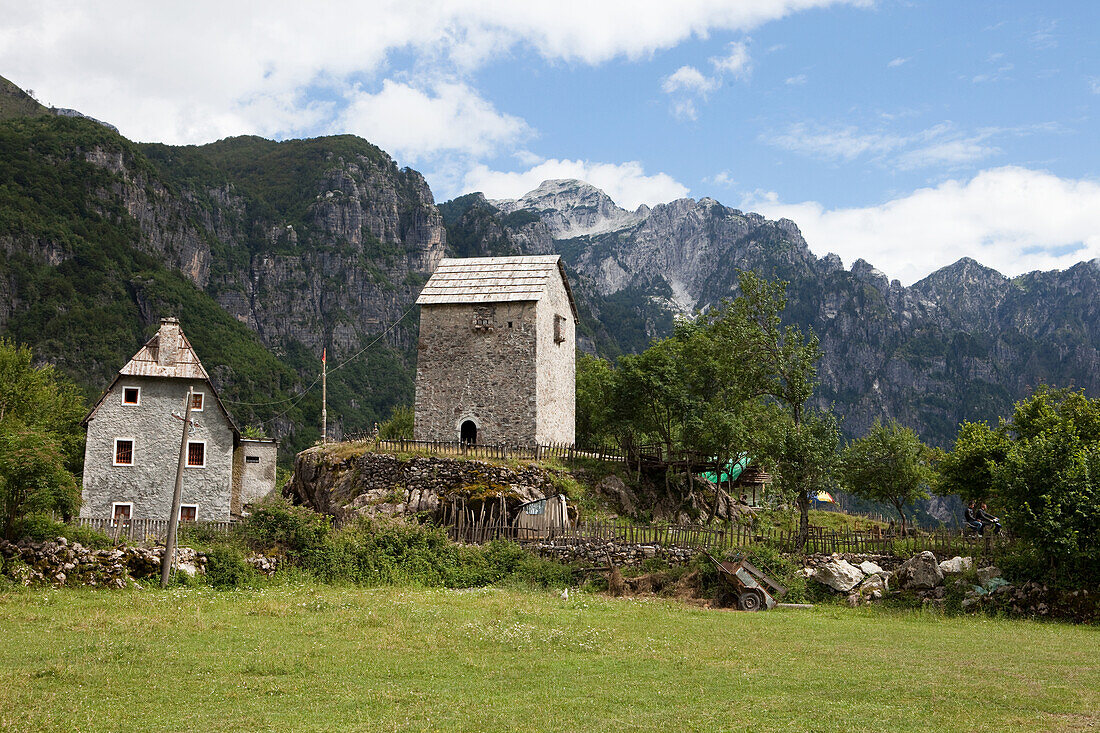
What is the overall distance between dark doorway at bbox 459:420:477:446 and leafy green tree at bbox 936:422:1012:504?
22.4 m

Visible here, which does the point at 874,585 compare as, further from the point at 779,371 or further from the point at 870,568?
the point at 779,371

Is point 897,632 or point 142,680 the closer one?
point 142,680

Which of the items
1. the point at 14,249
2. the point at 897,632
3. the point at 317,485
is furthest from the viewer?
the point at 14,249

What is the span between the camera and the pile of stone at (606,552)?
29.5 metres

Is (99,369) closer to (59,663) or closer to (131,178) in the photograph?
(131,178)

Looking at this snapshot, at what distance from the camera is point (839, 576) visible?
1052 inches

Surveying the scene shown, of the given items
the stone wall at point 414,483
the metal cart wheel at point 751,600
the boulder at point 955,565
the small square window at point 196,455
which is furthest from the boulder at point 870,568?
the small square window at point 196,455

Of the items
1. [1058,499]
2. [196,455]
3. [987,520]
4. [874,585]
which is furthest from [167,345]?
[1058,499]

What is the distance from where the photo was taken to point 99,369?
125 meters

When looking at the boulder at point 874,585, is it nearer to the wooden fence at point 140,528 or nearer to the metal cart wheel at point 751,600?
the metal cart wheel at point 751,600

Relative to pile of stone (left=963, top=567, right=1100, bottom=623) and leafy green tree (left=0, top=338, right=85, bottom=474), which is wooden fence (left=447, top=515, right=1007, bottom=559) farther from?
leafy green tree (left=0, top=338, right=85, bottom=474)

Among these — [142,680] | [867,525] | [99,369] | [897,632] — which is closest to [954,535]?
[897,632]

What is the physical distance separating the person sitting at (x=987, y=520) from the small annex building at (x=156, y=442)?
118 feet

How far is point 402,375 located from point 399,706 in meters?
165
